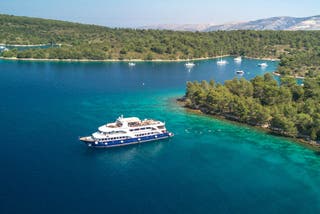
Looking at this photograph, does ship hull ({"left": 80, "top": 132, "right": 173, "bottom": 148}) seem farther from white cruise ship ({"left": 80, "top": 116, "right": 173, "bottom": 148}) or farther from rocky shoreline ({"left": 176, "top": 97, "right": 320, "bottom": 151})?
rocky shoreline ({"left": 176, "top": 97, "right": 320, "bottom": 151})

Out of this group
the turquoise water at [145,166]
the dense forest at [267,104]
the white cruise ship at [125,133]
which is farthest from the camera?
the dense forest at [267,104]

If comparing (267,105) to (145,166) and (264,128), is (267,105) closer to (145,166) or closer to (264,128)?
Answer: (264,128)

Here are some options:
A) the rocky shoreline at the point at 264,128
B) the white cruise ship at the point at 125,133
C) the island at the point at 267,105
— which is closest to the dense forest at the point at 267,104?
the island at the point at 267,105

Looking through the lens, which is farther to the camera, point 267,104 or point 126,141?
point 267,104

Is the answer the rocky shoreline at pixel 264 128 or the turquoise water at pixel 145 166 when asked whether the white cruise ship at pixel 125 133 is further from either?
the rocky shoreline at pixel 264 128

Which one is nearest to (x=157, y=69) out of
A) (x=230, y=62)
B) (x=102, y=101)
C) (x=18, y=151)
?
(x=230, y=62)

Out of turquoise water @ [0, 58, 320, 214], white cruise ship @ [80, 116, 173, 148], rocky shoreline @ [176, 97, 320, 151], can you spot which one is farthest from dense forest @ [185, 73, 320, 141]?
white cruise ship @ [80, 116, 173, 148]

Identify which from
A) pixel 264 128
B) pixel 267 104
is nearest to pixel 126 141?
pixel 264 128

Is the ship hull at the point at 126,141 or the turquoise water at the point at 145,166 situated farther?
the ship hull at the point at 126,141
